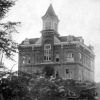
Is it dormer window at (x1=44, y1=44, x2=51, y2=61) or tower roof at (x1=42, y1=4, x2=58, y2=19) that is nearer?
dormer window at (x1=44, y1=44, x2=51, y2=61)

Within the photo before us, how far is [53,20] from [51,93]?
78.1 feet

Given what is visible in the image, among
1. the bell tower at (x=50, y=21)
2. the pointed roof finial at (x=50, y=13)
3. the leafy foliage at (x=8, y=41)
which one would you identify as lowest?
the leafy foliage at (x=8, y=41)

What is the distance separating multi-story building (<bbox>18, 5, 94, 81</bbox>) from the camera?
65.2 m

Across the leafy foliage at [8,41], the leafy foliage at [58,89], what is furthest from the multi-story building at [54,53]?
the leafy foliage at [8,41]

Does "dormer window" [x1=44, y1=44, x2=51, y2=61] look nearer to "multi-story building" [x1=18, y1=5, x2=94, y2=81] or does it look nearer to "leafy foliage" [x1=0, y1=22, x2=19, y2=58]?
"multi-story building" [x1=18, y1=5, x2=94, y2=81]

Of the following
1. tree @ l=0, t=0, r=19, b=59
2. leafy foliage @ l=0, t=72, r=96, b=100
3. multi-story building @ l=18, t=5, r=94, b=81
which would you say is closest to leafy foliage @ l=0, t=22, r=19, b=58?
tree @ l=0, t=0, r=19, b=59

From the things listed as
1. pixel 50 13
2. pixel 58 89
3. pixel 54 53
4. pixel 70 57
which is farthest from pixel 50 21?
pixel 58 89

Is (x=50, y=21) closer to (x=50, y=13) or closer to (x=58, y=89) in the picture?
(x=50, y=13)

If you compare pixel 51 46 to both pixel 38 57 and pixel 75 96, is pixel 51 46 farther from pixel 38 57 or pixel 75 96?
pixel 75 96

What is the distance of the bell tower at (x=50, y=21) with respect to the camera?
6881 centimetres

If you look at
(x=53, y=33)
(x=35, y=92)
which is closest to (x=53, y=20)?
(x=53, y=33)

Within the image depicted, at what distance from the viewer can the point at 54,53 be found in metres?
67.3

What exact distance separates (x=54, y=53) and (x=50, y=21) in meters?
7.12

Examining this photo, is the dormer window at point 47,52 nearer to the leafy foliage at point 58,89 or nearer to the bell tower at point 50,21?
the bell tower at point 50,21
